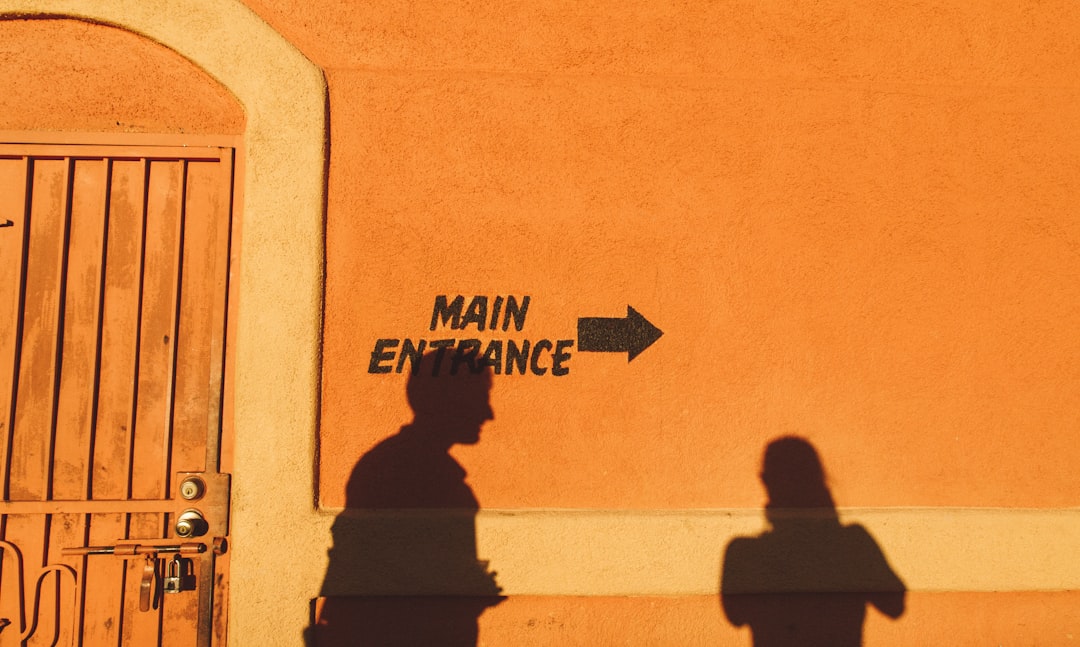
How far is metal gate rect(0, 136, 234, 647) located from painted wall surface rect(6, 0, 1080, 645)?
0.36 metres

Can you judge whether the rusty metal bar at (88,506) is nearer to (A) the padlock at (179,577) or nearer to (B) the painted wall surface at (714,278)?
(A) the padlock at (179,577)

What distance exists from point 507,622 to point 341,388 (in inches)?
52.6

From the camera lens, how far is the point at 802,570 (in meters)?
2.42

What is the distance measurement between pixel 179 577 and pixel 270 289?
1369mm

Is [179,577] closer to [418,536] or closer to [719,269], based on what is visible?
[418,536]

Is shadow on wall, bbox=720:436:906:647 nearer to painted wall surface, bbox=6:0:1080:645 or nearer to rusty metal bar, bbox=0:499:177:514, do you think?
painted wall surface, bbox=6:0:1080:645

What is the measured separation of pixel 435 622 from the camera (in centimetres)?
240

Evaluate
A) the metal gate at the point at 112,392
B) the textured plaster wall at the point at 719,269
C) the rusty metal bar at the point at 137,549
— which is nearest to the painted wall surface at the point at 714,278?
the textured plaster wall at the point at 719,269

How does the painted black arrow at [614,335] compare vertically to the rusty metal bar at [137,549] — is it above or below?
above

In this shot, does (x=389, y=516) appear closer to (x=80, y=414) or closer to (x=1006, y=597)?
(x=80, y=414)

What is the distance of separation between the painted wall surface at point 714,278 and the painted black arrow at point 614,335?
5 centimetres

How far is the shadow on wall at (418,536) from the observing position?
2322 mm

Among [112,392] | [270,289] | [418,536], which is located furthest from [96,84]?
[418,536]

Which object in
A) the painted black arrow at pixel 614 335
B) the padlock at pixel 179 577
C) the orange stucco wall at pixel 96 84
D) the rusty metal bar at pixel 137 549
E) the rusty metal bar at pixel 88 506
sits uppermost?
the orange stucco wall at pixel 96 84
